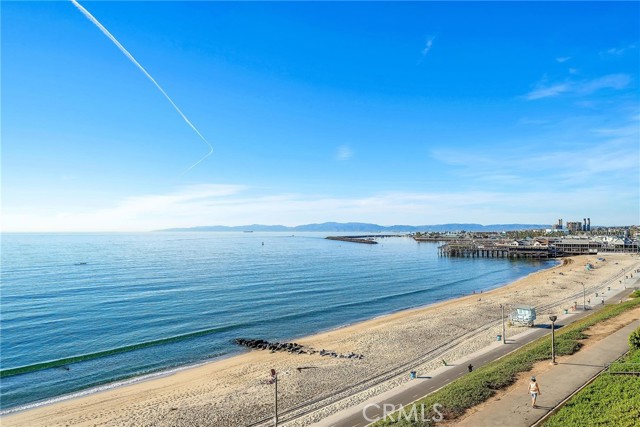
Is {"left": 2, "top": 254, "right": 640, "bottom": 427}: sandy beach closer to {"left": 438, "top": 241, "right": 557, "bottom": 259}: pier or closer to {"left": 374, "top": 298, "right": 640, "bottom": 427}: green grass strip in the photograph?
{"left": 374, "top": 298, "right": 640, "bottom": 427}: green grass strip

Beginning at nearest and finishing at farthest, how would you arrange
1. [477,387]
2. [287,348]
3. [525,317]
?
[477,387]
[287,348]
[525,317]

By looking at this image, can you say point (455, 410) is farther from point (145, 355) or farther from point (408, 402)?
point (145, 355)

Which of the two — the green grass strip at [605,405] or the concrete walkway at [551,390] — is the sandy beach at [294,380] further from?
the green grass strip at [605,405]

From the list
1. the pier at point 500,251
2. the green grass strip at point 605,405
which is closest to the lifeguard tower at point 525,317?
the green grass strip at point 605,405

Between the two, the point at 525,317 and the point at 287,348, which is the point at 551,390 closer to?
the point at 525,317

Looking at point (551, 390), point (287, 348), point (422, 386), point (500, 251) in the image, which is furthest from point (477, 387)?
point (500, 251)

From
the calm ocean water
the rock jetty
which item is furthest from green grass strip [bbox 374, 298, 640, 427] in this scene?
the calm ocean water

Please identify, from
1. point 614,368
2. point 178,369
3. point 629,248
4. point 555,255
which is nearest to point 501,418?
point 614,368
